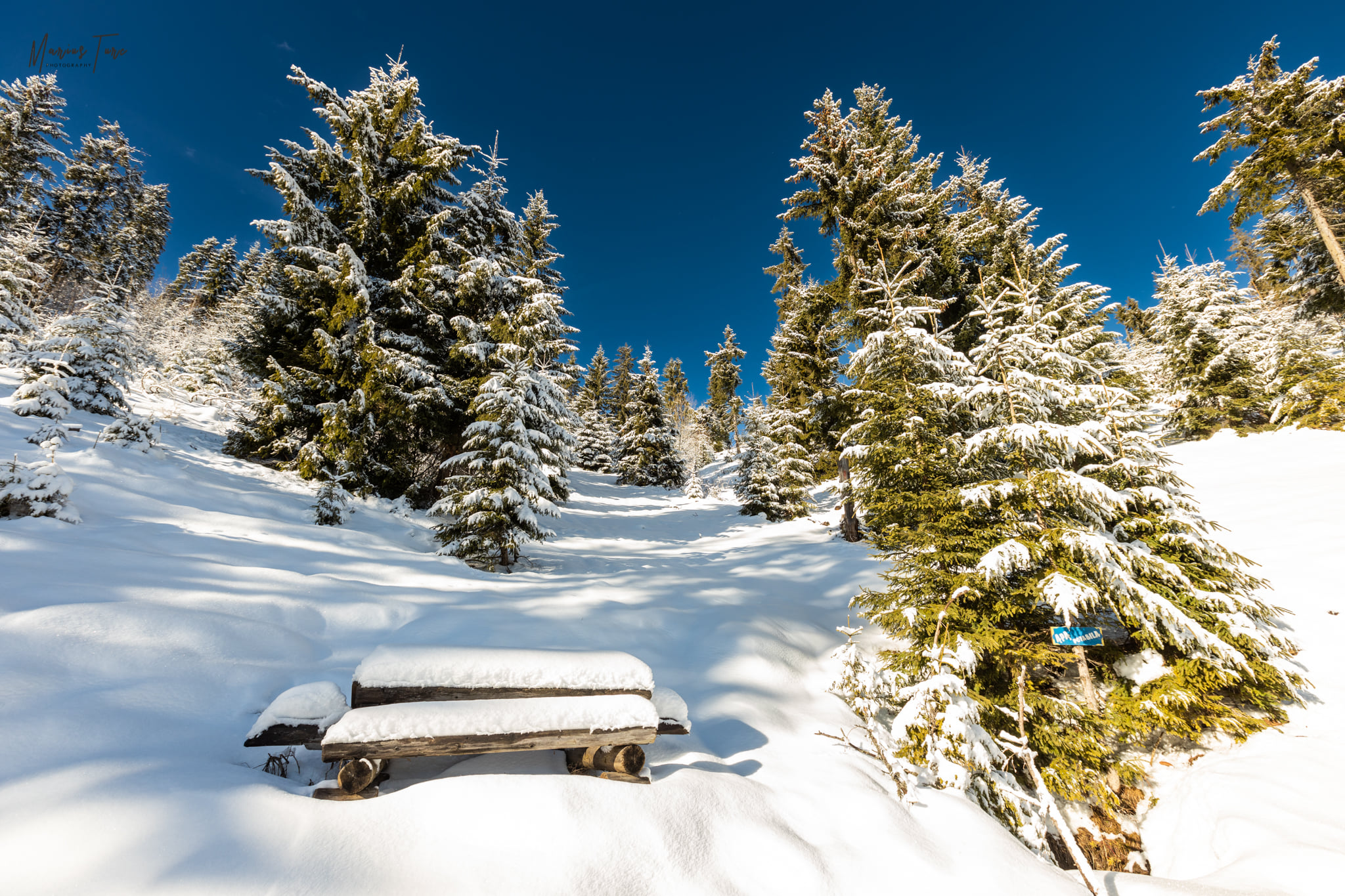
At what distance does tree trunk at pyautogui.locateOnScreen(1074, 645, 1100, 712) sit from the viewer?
20.0 feet

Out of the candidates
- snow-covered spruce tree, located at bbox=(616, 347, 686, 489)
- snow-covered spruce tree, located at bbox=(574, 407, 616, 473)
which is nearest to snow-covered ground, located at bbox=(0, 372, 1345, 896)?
snow-covered spruce tree, located at bbox=(616, 347, 686, 489)

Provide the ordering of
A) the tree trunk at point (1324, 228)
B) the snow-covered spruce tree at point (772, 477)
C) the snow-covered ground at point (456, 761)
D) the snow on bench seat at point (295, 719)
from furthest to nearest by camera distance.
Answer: the snow-covered spruce tree at point (772, 477), the tree trunk at point (1324, 228), the snow on bench seat at point (295, 719), the snow-covered ground at point (456, 761)

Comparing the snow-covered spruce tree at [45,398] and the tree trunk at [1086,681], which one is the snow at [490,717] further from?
the snow-covered spruce tree at [45,398]

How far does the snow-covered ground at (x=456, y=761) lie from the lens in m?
2.24

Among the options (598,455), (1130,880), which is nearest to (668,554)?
(1130,880)

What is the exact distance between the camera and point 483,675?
3.25 metres

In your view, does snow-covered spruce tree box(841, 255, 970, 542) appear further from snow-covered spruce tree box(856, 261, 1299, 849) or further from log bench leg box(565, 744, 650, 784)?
log bench leg box(565, 744, 650, 784)

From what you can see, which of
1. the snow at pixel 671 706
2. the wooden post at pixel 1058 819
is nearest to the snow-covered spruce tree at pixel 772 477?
the wooden post at pixel 1058 819

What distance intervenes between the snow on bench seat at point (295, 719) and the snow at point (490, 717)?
22cm

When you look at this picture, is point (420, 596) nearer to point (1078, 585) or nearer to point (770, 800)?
point (770, 800)

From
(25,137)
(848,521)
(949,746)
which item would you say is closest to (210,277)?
(25,137)

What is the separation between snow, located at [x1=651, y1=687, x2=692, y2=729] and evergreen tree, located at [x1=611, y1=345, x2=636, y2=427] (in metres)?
42.0

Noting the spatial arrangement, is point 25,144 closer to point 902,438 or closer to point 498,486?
point 498,486

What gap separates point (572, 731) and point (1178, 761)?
28.0 feet
